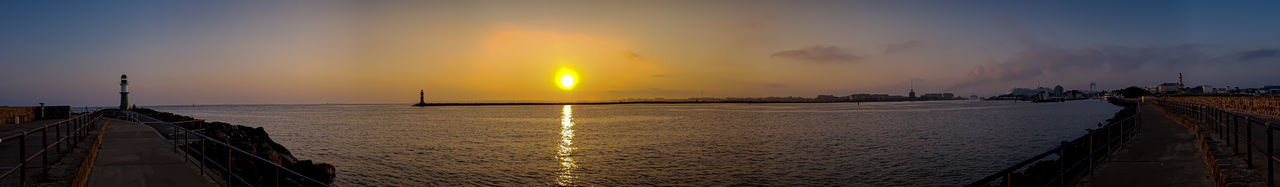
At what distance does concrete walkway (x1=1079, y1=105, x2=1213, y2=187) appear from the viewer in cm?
848

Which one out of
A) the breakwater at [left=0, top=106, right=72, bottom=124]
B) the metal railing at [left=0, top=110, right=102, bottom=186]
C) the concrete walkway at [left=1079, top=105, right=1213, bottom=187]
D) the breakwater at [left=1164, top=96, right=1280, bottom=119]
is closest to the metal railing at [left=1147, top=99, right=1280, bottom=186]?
the concrete walkway at [left=1079, top=105, right=1213, bottom=187]

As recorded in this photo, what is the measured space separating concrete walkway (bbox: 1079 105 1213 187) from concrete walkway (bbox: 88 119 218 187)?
13.1m

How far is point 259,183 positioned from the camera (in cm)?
1235

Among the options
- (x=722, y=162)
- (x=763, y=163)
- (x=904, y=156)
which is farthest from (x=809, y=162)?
(x=904, y=156)

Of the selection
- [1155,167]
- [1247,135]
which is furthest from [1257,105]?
[1247,135]

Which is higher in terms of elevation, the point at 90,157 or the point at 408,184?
the point at 90,157

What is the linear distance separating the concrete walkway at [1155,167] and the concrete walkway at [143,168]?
13061 mm

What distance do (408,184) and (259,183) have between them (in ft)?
12.6

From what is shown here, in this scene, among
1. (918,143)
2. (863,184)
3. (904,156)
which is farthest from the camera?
(918,143)

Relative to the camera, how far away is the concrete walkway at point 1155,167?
8477 millimetres

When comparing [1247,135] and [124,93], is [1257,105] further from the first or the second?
[124,93]

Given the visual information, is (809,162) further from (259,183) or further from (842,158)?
(259,183)

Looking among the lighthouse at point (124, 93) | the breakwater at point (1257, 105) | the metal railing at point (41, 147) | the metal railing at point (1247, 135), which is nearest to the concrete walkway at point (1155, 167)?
the metal railing at point (1247, 135)

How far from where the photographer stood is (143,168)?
9.70 m
